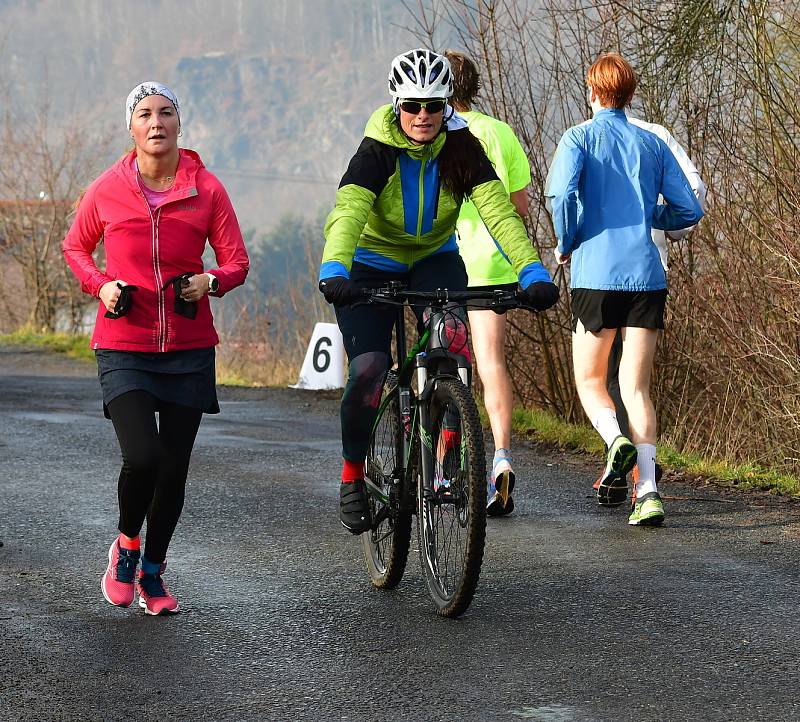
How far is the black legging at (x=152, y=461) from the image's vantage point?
504 centimetres

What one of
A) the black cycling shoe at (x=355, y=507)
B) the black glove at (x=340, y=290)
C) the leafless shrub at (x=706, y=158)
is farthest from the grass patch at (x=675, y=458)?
the black glove at (x=340, y=290)

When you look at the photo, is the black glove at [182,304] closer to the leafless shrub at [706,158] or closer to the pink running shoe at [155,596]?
the pink running shoe at [155,596]

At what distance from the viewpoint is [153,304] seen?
16.5 ft

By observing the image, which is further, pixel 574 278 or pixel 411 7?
pixel 411 7

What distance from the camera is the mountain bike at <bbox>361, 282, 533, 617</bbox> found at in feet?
15.9

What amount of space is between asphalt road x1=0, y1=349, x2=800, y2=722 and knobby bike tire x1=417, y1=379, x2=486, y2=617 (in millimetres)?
149

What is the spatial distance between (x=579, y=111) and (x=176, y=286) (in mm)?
5838

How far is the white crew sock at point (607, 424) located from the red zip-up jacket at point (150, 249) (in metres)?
2.46

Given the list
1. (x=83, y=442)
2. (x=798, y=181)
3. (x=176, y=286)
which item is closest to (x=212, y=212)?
(x=176, y=286)

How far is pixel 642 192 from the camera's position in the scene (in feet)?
22.4

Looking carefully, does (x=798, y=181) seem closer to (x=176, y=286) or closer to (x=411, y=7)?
(x=411, y=7)

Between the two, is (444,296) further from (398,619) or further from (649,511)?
(649,511)

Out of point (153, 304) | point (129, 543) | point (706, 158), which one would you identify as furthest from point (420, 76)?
point (706, 158)

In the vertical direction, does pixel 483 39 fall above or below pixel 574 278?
above
